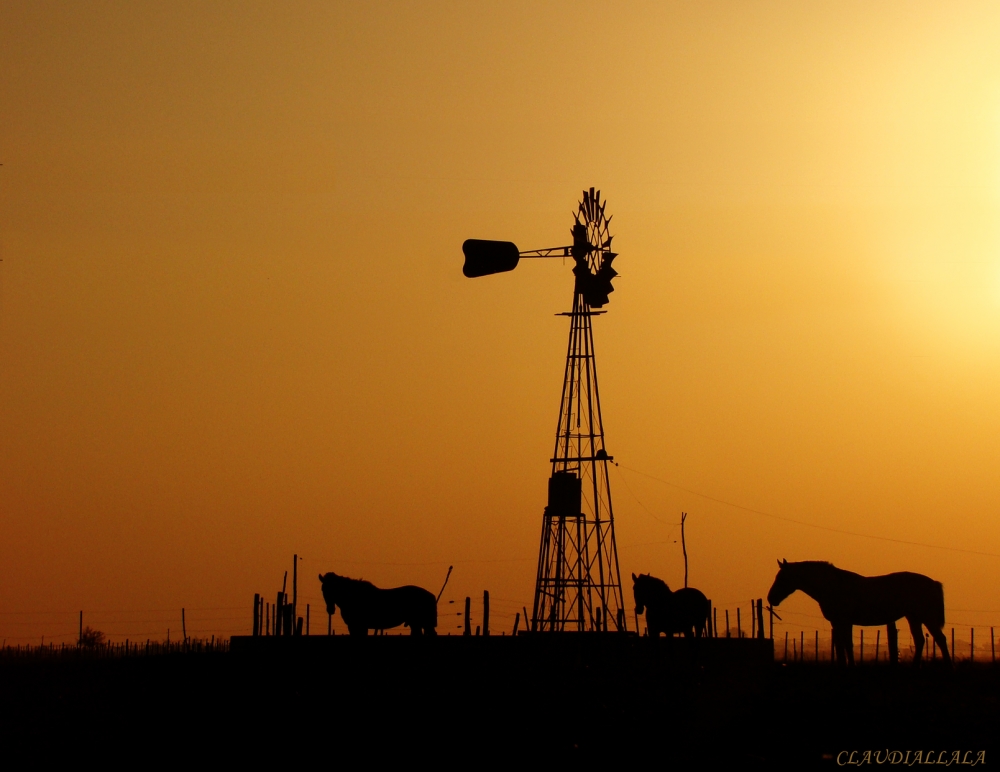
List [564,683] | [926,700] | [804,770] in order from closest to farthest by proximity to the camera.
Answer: [804,770] < [926,700] < [564,683]

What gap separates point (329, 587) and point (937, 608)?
14549 mm

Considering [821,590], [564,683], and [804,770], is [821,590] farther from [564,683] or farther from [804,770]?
[804,770]

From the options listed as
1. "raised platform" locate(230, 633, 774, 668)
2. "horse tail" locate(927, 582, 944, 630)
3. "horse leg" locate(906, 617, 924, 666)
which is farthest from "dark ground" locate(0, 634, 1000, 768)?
"horse tail" locate(927, 582, 944, 630)

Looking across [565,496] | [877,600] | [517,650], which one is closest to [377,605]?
[517,650]

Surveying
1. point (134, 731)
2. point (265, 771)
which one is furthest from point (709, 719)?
point (134, 731)

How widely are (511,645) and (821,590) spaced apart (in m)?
7.17

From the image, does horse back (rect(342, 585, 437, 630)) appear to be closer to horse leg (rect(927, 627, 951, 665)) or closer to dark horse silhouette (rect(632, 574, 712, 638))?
dark horse silhouette (rect(632, 574, 712, 638))

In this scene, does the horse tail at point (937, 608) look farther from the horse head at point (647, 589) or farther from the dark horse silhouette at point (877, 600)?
the horse head at point (647, 589)

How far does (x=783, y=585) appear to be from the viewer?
31766mm

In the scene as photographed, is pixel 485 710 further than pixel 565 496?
No

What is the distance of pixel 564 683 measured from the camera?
23.5 m

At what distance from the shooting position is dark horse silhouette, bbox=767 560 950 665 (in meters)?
30.4

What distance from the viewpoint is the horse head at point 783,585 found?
103 ft

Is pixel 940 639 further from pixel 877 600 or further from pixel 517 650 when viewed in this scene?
pixel 517 650
